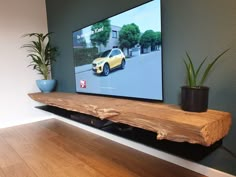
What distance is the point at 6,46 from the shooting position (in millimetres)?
3230

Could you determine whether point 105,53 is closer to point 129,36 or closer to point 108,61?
point 108,61

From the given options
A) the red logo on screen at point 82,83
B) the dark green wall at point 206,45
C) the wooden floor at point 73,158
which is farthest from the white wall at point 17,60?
the dark green wall at point 206,45

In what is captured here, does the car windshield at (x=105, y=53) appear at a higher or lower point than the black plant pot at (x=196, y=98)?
higher

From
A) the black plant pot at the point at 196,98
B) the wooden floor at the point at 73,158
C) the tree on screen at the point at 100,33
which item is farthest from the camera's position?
the tree on screen at the point at 100,33

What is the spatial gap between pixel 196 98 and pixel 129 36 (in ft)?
3.12

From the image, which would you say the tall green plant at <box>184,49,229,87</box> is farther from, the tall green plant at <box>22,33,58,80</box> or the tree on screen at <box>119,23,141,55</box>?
the tall green plant at <box>22,33,58,80</box>

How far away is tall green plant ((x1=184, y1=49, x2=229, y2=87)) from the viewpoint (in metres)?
1.41

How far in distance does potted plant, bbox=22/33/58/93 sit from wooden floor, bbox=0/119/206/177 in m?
0.85

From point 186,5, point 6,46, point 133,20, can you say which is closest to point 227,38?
point 186,5

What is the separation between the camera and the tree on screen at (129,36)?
6.27 feet

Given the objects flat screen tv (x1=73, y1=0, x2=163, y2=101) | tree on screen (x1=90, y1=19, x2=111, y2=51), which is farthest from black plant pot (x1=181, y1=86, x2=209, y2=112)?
tree on screen (x1=90, y1=19, x2=111, y2=51)

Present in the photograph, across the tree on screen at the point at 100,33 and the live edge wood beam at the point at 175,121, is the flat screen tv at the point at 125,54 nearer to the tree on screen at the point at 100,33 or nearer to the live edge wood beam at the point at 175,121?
the tree on screen at the point at 100,33

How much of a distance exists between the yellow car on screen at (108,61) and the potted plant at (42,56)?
119cm

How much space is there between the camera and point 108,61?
7.46 ft
